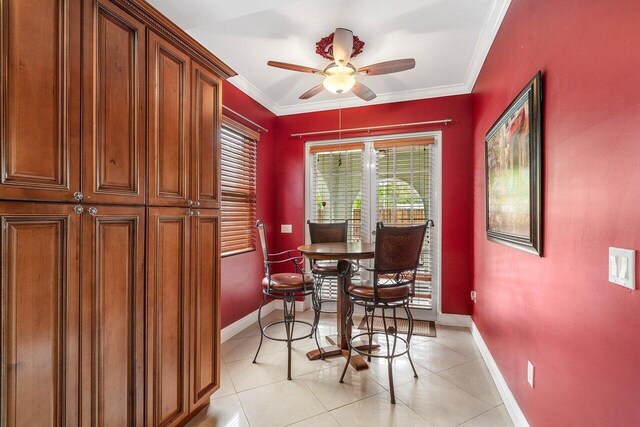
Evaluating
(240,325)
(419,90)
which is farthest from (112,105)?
(419,90)

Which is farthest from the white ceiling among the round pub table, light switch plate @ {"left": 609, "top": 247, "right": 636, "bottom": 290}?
light switch plate @ {"left": 609, "top": 247, "right": 636, "bottom": 290}

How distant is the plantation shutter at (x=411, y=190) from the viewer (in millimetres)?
3539

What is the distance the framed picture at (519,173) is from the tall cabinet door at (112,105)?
188 cm

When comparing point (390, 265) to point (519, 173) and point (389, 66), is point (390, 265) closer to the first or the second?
point (519, 173)

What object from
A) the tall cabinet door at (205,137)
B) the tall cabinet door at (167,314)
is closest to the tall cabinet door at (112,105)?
the tall cabinet door at (167,314)

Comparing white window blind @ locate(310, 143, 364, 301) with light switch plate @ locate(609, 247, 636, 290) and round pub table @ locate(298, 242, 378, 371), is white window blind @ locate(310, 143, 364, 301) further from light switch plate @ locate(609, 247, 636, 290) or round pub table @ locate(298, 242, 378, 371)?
light switch plate @ locate(609, 247, 636, 290)

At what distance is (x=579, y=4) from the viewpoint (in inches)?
44.5

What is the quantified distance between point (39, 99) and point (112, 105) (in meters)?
0.27

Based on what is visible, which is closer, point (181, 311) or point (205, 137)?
point (181, 311)

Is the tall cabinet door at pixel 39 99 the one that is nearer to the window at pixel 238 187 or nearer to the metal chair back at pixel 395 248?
the metal chair back at pixel 395 248

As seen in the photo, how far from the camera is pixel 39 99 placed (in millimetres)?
1019

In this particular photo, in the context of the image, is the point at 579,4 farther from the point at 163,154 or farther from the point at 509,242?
the point at 163,154

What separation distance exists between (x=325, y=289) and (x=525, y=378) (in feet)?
8.37

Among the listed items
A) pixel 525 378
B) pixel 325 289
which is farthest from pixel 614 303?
pixel 325 289
